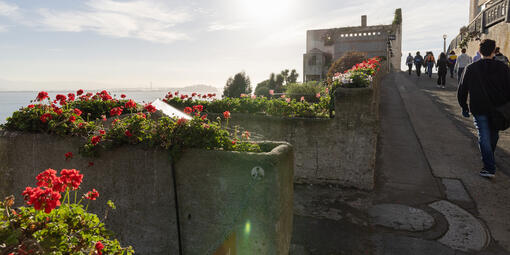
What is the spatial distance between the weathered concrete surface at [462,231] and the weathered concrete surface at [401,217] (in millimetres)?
270

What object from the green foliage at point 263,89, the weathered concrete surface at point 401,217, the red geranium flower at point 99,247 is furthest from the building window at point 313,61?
the red geranium flower at point 99,247

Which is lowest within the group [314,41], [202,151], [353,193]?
[353,193]

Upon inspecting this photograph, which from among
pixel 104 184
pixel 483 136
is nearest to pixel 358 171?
pixel 483 136

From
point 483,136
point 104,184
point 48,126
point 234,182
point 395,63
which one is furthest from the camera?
point 395,63

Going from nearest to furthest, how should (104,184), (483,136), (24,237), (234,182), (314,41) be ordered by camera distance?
(24,237)
(234,182)
(104,184)
(483,136)
(314,41)

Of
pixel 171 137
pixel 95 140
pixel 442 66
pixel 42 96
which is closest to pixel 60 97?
pixel 42 96

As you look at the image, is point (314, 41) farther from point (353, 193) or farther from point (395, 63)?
point (353, 193)

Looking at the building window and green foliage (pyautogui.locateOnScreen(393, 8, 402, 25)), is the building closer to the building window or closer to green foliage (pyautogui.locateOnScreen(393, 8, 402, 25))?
the building window

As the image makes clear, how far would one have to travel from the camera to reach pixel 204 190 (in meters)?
2.91

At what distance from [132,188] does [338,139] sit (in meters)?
3.87

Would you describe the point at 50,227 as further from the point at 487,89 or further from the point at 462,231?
the point at 487,89

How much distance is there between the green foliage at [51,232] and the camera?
68.1 inches

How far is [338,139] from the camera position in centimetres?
575

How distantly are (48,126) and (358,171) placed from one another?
493cm
